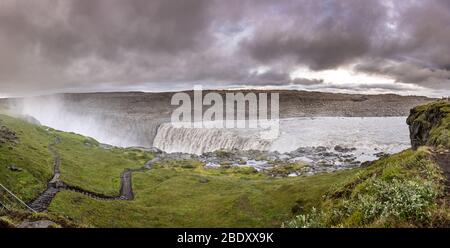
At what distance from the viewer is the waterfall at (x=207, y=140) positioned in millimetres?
119062

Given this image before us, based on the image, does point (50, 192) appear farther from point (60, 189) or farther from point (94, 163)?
point (94, 163)

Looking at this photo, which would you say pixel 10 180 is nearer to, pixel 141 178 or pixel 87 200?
pixel 87 200

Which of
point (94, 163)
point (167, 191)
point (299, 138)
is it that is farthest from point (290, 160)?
point (94, 163)

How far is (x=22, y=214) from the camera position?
545 inches

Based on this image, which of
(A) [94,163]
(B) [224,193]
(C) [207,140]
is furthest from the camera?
(C) [207,140]

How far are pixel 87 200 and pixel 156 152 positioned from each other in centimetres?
7026

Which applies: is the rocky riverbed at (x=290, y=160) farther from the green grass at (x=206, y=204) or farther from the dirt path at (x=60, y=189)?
the dirt path at (x=60, y=189)

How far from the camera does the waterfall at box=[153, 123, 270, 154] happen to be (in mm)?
119062

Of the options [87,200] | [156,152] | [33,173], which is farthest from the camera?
[156,152]

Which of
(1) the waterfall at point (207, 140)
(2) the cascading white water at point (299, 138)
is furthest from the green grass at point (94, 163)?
(2) the cascading white water at point (299, 138)

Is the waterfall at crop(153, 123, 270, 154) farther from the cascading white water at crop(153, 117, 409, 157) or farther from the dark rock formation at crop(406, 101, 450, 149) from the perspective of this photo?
the dark rock formation at crop(406, 101, 450, 149)

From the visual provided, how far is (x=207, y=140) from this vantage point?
131m

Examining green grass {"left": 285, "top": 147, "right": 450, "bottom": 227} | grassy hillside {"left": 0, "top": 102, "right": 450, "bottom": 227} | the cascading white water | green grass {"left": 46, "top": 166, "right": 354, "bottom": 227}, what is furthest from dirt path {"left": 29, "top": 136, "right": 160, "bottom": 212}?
green grass {"left": 285, "top": 147, "right": 450, "bottom": 227}
